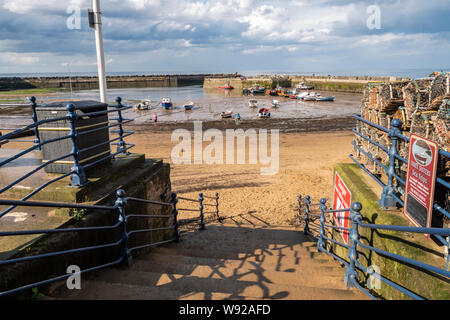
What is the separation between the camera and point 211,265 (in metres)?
4.73

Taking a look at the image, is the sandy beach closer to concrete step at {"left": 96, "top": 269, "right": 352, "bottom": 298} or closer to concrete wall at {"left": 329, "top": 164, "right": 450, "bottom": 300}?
concrete step at {"left": 96, "top": 269, "right": 352, "bottom": 298}

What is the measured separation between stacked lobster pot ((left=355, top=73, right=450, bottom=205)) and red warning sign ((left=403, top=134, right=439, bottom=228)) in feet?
1.43

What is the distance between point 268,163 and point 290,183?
396cm

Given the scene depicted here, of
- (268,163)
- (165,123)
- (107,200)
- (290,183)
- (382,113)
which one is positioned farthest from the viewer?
(165,123)

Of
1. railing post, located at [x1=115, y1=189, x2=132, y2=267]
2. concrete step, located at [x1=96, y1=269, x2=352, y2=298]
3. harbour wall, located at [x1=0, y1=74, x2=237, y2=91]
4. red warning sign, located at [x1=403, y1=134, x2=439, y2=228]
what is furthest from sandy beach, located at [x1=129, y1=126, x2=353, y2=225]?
harbour wall, located at [x1=0, y1=74, x2=237, y2=91]

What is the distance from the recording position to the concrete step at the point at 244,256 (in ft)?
17.6

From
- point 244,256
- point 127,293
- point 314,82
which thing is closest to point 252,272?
point 244,256

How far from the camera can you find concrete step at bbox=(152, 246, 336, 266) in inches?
212

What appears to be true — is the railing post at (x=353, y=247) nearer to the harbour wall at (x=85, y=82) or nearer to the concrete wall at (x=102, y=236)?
the concrete wall at (x=102, y=236)

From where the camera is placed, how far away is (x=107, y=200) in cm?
474

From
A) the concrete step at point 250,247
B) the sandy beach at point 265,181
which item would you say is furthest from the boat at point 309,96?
the concrete step at point 250,247

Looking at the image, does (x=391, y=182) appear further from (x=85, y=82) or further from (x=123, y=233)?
(x=85, y=82)
